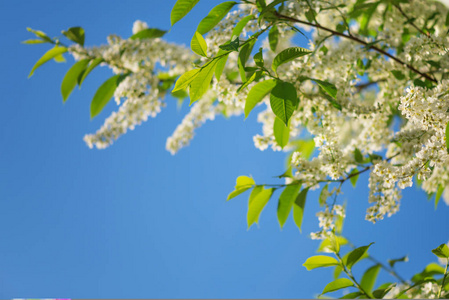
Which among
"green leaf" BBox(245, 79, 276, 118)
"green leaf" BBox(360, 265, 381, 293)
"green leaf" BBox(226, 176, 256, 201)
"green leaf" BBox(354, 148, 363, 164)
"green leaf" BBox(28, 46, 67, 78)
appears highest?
"green leaf" BBox(28, 46, 67, 78)

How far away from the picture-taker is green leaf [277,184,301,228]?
964 mm

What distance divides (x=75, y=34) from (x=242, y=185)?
701 mm

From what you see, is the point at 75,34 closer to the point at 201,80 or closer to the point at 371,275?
the point at 201,80

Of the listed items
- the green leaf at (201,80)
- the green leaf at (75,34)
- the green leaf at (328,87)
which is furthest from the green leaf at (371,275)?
the green leaf at (75,34)

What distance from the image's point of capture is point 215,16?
85 centimetres

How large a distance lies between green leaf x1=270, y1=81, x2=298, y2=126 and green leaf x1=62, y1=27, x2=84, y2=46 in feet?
2.52

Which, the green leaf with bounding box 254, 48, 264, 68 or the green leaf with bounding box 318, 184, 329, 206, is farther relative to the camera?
the green leaf with bounding box 318, 184, 329, 206

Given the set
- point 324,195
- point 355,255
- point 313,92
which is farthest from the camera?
point 313,92

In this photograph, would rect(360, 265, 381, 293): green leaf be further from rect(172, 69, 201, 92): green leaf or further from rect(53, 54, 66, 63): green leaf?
rect(53, 54, 66, 63): green leaf

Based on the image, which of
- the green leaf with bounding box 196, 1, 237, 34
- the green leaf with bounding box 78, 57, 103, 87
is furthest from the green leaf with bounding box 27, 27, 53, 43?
the green leaf with bounding box 196, 1, 237, 34

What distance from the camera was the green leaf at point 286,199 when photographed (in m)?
0.96

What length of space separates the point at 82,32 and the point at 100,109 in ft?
0.77

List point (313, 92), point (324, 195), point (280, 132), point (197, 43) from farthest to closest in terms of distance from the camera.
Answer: point (313, 92)
point (324, 195)
point (280, 132)
point (197, 43)

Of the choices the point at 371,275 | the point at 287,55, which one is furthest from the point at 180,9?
the point at 371,275
